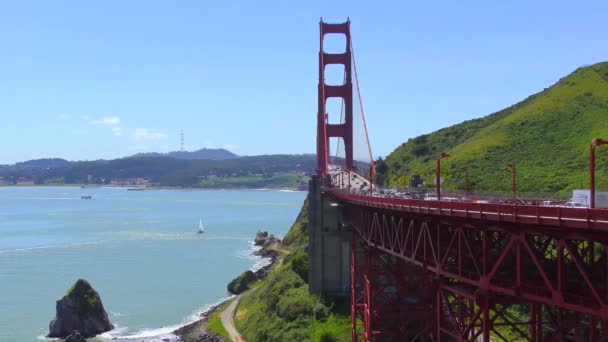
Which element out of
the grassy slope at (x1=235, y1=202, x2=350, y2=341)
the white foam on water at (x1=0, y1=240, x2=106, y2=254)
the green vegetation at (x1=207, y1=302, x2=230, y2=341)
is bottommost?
the green vegetation at (x1=207, y1=302, x2=230, y2=341)

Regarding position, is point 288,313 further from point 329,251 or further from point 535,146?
point 535,146

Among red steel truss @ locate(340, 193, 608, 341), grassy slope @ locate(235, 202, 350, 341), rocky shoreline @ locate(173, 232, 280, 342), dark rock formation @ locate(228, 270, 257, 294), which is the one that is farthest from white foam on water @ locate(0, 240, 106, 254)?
red steel truss @ locate(340, 193, 608, 341)

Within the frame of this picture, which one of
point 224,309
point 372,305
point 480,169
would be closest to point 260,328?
point 224,309

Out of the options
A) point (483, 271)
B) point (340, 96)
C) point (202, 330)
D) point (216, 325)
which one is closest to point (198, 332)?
point (202, 330)

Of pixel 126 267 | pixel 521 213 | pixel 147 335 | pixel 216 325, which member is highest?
pixel 521 213

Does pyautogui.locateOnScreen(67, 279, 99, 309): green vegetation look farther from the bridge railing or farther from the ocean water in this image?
the bridge railing

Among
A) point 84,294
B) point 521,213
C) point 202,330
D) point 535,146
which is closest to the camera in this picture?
point 521,213

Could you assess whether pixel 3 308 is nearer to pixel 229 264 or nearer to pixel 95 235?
pixel 229 264
